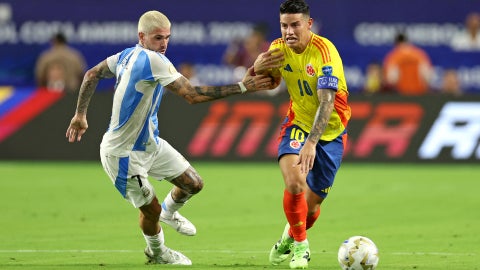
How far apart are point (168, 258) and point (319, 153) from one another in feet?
5.55

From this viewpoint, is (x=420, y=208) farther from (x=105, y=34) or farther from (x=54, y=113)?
(x=105, y=34)

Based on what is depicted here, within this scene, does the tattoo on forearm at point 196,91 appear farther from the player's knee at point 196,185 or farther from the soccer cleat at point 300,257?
the soccer cleat at point 300,257

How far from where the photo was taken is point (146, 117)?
10.3 meters

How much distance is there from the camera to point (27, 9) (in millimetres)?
26266

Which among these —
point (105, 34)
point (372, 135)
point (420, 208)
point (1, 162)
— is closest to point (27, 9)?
point (105, 34)

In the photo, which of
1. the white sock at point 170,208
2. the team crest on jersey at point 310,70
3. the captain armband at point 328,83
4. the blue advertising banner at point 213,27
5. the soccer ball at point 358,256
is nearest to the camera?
the soccer ball at point 358,256

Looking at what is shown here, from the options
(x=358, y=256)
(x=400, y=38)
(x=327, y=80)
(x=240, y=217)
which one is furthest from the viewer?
(x=400, y=38)

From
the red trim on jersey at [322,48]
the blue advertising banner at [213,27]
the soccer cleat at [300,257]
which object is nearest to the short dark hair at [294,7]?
the red trim on jersey at [322,48]

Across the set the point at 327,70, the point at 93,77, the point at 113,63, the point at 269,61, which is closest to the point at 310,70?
the point at 327,70

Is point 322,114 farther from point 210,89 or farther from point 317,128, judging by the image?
point 210,89

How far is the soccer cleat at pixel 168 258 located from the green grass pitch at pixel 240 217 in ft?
0.41

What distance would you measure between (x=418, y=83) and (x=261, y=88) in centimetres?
1386

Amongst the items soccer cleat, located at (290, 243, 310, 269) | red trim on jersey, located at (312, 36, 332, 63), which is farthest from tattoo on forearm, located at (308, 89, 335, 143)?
soccer cleat, located at (290, 243, 310, 269)

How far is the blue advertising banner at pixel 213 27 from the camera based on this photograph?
25766 millimetres
